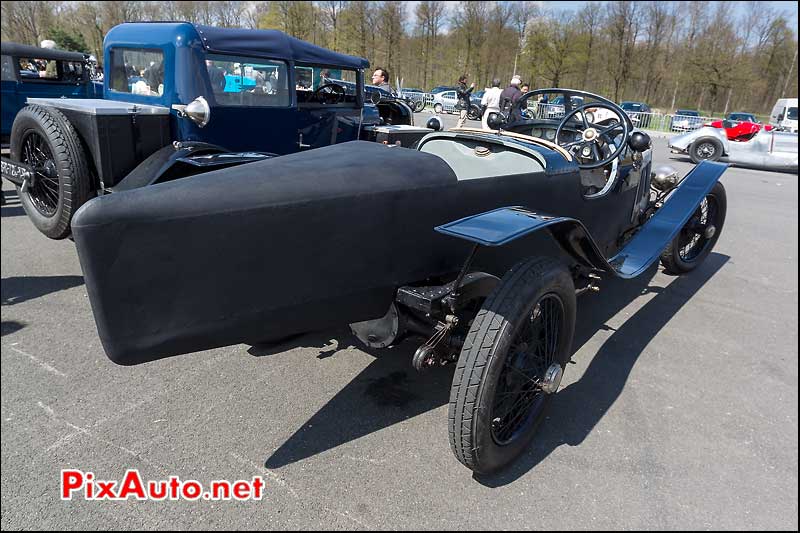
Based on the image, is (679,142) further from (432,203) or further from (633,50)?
(633,50)

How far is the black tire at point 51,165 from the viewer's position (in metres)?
3.76

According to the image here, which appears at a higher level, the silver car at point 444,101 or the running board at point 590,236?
the silver car at point 444,101

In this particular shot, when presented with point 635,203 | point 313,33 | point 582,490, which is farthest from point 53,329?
point 313,33

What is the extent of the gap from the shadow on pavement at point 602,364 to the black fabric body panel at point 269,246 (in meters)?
0.92

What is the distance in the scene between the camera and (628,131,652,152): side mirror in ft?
11.9

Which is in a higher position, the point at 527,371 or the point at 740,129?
the point at 740,129

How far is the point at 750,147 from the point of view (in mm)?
13992

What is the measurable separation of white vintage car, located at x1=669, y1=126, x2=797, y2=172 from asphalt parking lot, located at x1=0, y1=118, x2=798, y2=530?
38.7 ft

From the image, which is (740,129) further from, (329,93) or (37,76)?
(37,76)

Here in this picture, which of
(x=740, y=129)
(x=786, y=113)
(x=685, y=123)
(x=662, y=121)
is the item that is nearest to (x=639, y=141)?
(x=740, y=129)

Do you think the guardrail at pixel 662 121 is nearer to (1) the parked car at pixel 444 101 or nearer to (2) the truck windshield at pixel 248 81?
(1) the parked car at pixel 444 101

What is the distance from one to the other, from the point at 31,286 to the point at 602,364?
4.32 m

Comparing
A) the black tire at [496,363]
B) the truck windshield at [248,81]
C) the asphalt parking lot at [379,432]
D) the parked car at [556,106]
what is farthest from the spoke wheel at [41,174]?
the parked car at [556,106]

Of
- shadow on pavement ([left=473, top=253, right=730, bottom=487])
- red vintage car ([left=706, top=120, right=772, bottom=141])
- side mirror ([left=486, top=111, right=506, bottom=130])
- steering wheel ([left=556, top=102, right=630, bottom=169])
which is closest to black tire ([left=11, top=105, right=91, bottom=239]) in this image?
side mirror ([left=486, top=111, right=506, bottom=130])
